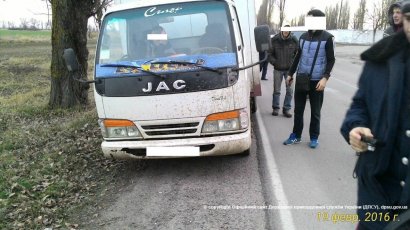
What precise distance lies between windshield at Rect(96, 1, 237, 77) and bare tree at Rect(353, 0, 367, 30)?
48.9 meters

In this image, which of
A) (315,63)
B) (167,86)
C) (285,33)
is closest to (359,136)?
(167,86)

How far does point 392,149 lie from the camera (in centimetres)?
196

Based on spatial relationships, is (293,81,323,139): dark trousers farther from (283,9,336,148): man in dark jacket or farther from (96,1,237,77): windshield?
(96,1,237,77): windshield

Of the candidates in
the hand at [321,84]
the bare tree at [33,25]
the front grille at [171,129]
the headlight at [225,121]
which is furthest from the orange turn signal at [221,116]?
the bare tree at [33,25]

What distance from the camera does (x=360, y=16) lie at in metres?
49.9

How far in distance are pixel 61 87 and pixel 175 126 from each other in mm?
5317

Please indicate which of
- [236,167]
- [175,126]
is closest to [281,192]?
[236,167]

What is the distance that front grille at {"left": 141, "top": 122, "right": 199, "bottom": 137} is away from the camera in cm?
470

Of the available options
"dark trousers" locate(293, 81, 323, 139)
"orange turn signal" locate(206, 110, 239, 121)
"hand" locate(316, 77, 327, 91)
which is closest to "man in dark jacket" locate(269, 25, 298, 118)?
"dark trousers" locate(293, 81, 323, 139)

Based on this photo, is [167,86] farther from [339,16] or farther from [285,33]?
[339,16]

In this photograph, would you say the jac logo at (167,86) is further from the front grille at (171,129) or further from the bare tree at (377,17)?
the bare tree at (377,17)

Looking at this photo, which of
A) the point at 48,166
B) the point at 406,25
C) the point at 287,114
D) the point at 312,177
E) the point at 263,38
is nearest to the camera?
the point at 406,25

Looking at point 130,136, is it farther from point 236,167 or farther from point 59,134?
point 59,134

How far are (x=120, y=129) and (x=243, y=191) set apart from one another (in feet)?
5.52
